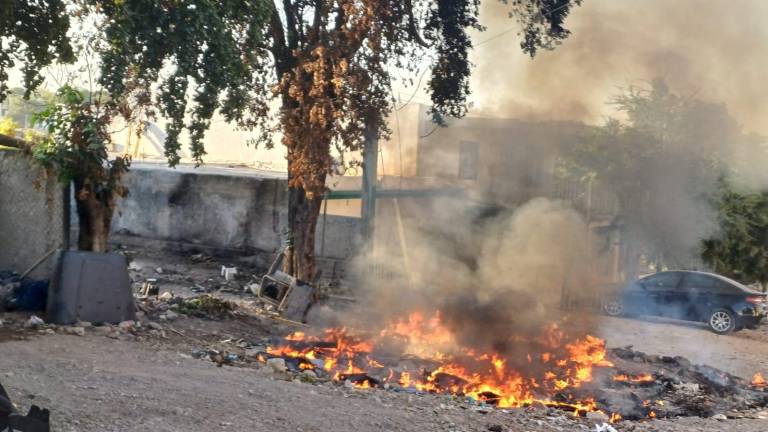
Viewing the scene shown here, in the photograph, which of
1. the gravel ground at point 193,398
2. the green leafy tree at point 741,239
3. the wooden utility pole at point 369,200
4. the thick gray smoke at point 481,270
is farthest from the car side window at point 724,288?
the wooden utility pole at point 369,200

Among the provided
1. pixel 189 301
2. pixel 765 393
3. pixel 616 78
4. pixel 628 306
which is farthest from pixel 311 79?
pixel 628 306

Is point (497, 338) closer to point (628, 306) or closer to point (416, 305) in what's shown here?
point (416, 305)

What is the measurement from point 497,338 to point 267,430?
5.09 m

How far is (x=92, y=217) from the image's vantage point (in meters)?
9.79

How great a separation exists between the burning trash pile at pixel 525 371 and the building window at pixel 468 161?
16.6ft

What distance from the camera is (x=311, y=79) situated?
39.2 feet

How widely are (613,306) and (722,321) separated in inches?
87.3

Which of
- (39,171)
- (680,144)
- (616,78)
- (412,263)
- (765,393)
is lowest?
(765,393)

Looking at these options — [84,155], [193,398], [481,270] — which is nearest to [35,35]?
[84,155]

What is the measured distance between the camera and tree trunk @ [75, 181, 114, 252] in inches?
384

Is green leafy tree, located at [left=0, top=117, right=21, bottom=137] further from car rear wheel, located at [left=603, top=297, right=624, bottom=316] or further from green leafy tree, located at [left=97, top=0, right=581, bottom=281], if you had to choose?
car rear wheel, located at [left=603, top=297, right=624, bottom=316]

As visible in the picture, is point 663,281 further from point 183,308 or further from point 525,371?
point 183,308

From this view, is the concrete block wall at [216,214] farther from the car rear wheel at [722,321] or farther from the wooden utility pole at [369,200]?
the car rear wheel at [722,321]

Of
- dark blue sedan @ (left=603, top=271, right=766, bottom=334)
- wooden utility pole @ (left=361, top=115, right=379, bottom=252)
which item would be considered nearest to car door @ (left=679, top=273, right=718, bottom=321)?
dark blue sedan @ (left=603, top=271, right=766, bottom=334)
